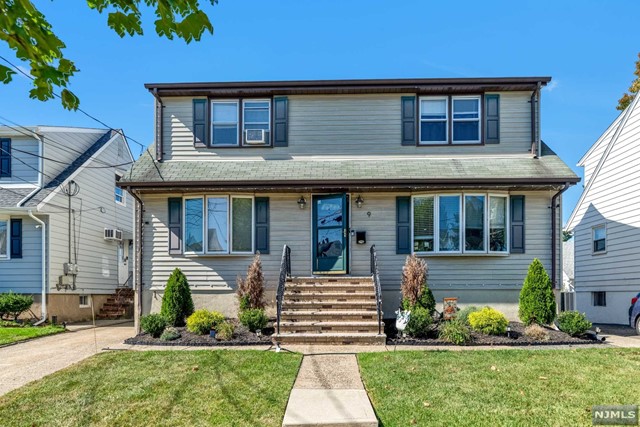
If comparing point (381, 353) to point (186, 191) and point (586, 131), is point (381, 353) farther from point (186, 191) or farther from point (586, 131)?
point (586, 131)

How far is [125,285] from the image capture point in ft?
59.2

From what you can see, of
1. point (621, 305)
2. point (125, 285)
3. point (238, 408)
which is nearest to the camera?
point (238, 408)

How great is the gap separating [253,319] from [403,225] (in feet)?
13.8

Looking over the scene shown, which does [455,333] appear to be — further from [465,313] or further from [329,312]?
[329,312]

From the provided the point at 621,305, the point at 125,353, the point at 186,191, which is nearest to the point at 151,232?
the point at 186,191

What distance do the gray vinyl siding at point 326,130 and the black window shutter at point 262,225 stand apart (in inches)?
53.8

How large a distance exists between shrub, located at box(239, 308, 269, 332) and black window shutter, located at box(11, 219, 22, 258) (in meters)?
8.64

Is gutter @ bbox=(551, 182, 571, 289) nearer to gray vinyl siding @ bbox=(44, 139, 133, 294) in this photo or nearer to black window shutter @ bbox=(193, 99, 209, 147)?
black window shutter @ bbox=(193, 99, 209, 147)

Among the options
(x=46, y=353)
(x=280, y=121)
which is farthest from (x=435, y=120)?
(x=46, y=353)

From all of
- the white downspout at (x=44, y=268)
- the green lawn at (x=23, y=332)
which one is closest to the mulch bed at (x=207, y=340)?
the green lawn at (x=23, y=332)

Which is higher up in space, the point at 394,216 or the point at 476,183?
the point at 476,183

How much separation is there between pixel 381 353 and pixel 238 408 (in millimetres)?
3239

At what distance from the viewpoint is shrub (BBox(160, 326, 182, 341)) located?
8867mm

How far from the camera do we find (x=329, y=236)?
10938mm
